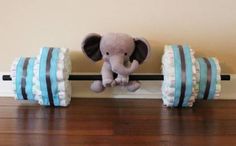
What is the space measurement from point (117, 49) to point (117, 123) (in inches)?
13.8

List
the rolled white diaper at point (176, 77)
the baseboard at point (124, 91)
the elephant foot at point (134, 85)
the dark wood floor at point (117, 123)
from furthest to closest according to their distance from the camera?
the baseboard at point (124, 91) < the elephant foot at point (134, 85) < the rolled white diaper at point (176, 77) < the dark wood floor at point (117, 123)

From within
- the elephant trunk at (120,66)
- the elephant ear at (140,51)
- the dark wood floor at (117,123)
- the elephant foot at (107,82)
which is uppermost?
the elephant ear at (140,51)

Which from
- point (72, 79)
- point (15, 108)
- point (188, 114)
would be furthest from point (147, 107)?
point (15, 108)

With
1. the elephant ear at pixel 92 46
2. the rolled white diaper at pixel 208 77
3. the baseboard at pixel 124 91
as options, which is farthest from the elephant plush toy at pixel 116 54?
the rolled white diaper at pixel 208 77

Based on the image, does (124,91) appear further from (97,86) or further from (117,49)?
(117,49)

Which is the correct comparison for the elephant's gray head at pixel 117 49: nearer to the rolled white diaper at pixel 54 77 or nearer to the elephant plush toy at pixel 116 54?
the elephant plush toy at pixel 116 54

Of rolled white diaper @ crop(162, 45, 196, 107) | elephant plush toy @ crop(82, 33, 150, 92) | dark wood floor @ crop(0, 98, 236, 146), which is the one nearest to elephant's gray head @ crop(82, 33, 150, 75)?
elephant plush toy @ crop(82, 33, 150, 92)

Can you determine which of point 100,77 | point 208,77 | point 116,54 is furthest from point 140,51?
point 208,77

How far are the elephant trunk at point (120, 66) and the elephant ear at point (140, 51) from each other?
65 mm

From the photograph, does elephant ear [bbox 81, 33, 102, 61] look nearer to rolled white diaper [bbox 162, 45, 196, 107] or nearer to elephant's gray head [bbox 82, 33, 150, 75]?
elephant's gray head [bbox 82, 33, 150, 75]

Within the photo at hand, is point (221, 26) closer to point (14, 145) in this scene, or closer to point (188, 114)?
point (188, 114)

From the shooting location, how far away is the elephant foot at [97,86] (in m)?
1.65

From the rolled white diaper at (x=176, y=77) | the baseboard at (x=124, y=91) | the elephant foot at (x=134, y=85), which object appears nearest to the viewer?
the rolled white diaper at (x=176, y=77)

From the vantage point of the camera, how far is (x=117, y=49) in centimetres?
154
